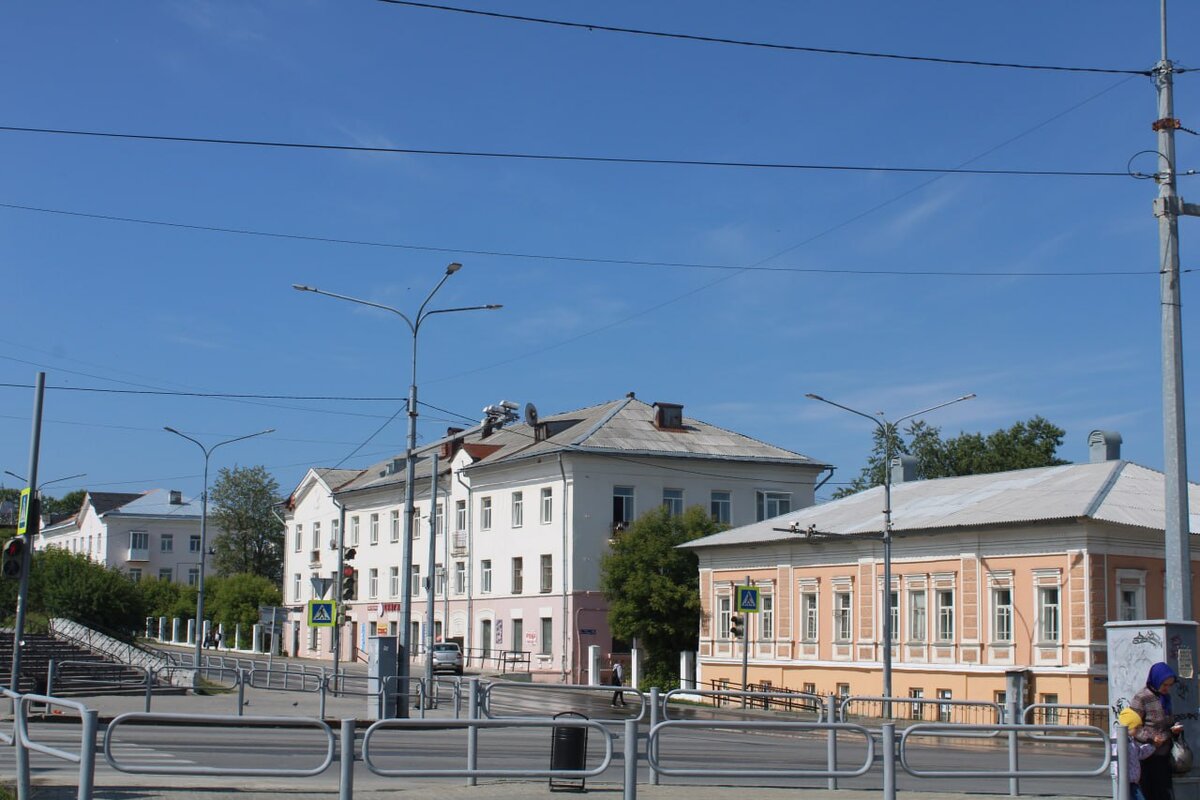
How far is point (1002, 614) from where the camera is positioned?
40562mm

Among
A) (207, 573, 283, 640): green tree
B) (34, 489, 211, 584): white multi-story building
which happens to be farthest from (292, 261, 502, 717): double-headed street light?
(34, 489, 211, 584): white multi-story building

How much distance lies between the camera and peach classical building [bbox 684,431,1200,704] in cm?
3841

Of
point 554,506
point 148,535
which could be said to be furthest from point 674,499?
point 148,535

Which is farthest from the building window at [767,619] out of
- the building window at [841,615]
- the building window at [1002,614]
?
the building window at [1002,614]

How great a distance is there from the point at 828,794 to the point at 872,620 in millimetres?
30098

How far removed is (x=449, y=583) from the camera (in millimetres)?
69188

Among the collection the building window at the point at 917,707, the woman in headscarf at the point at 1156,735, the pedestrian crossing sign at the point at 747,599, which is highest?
the pedestrian crossing sign at the point at 747,599

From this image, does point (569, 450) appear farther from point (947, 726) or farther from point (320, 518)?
point (947, 726)

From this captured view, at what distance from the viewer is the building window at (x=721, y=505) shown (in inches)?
2534

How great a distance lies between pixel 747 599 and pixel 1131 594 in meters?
10.2

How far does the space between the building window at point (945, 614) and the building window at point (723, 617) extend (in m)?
9.54

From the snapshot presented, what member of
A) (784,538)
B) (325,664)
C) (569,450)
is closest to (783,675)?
(784,538)

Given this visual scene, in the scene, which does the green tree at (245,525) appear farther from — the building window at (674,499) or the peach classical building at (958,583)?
the peach classical building at (958,583)

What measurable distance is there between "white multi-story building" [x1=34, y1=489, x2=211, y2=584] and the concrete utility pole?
104 meters
